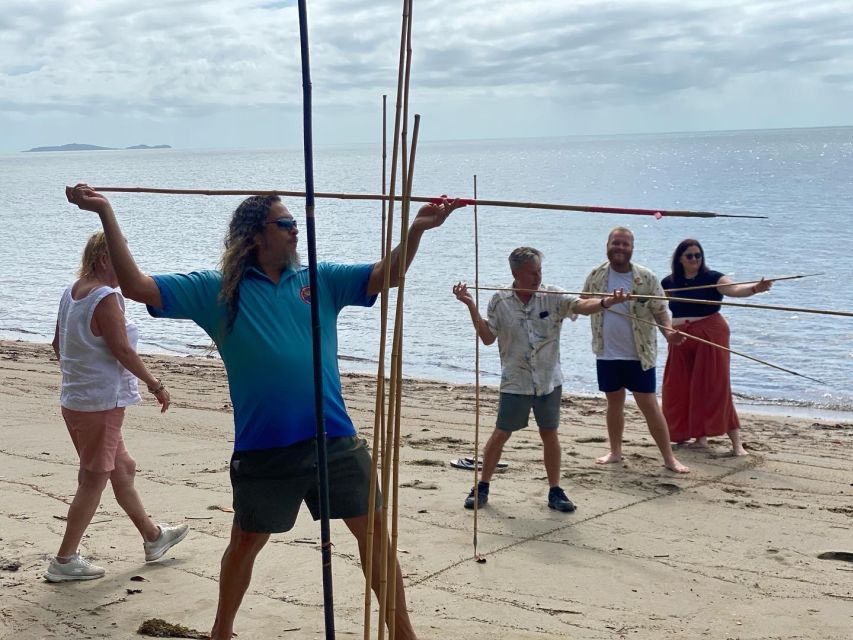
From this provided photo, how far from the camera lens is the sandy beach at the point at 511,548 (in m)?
4.86

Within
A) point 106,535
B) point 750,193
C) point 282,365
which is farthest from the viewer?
point 750,193

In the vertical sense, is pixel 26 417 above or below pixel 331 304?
below

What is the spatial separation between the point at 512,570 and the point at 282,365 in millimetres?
2278

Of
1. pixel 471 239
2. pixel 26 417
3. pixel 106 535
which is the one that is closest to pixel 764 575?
pixel 106 535

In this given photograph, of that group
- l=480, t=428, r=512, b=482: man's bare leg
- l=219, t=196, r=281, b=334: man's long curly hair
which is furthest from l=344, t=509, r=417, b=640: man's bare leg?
l=480, t=428, r=512, b=482: man's bare leg

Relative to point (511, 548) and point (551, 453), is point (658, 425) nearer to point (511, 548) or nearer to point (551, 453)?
point (551, 453)

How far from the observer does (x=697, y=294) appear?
808 centimetres

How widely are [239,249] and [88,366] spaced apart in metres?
1.70

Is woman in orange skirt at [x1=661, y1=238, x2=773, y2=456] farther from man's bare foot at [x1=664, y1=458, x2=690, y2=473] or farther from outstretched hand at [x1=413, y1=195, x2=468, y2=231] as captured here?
outstretched hand at [x1=413, y1=195, x2=468, y2=231]

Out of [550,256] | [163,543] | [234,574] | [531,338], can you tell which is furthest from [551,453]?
[550,256]

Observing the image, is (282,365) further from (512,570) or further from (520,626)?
(512,570)

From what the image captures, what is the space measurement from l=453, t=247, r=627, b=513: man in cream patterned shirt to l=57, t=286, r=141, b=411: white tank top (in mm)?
2364

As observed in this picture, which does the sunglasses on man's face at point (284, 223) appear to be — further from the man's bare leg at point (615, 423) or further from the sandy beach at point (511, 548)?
the man's bare leg at point (615, 423)

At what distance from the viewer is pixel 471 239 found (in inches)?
1656
